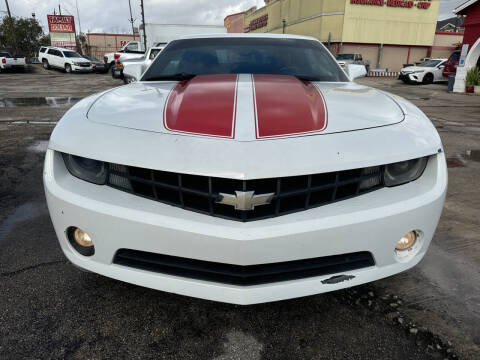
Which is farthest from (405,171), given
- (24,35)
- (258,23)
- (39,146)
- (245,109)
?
(258,23)

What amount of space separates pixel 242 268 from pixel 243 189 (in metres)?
0.32

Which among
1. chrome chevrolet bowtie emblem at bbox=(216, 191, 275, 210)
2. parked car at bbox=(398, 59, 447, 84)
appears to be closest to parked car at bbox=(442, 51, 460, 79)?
parked car at bbox=(398, 59, 447, 84)

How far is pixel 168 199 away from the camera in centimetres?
143

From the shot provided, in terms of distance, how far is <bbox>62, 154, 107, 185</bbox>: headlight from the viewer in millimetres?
1542

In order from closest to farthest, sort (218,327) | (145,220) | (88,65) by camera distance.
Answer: (145,220), (218,327), (88,65)

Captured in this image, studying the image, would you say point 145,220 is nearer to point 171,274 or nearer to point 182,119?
point 171,274

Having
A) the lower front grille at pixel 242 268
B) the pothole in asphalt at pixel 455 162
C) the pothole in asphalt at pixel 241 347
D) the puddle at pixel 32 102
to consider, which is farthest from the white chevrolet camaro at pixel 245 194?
the puddle at pixel 32 102

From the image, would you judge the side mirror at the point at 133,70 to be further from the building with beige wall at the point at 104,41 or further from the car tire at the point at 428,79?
the building with beige wall at the point at 104,41

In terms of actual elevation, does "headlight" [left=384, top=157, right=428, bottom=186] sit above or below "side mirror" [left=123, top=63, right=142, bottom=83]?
below

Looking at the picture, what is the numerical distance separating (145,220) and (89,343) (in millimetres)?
641

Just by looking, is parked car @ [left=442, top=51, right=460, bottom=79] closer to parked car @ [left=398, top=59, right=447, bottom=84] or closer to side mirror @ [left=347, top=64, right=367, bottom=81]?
parked car @ [left=398, top=59, right=447, bottom=84]

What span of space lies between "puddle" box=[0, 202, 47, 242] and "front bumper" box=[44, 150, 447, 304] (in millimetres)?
1329

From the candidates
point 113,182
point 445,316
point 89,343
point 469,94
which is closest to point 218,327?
point 89,343

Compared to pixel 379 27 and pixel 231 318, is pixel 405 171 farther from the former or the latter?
pixel 379 27
